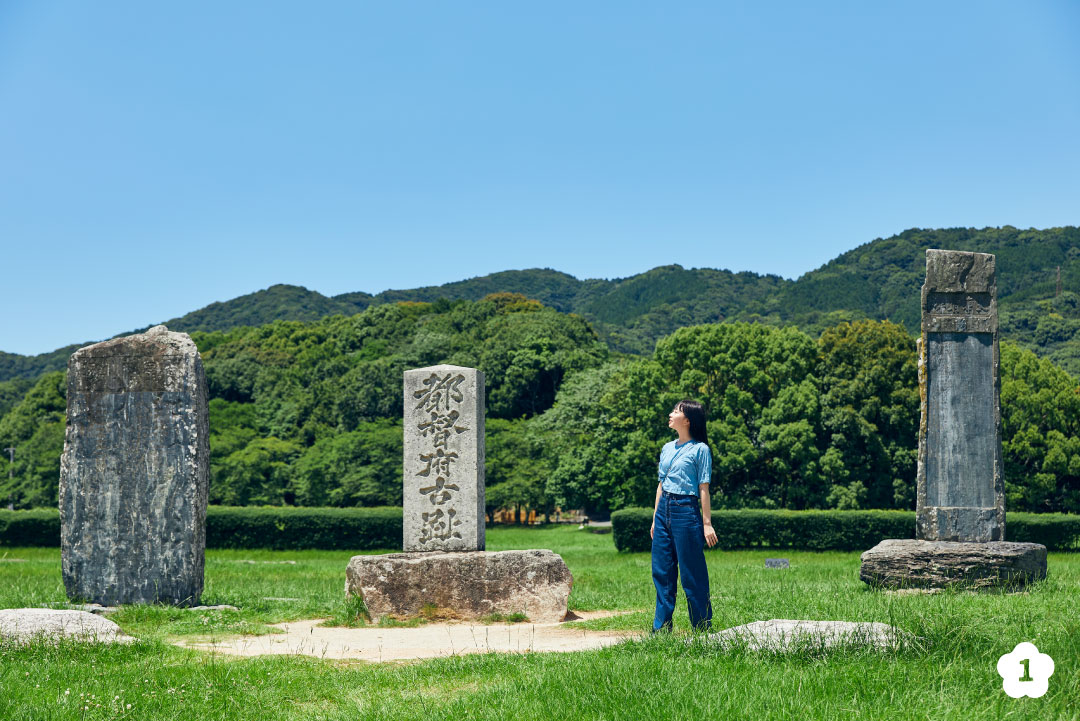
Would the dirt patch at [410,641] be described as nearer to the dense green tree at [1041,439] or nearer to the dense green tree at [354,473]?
the dense green tree at [1041,439]

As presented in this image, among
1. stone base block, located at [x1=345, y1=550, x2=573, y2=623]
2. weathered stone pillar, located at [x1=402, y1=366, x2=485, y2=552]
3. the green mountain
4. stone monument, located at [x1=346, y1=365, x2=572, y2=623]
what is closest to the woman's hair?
stone base block, located at [x1=345, y1=550, x2=573, y2=623]

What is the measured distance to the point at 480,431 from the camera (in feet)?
33.3

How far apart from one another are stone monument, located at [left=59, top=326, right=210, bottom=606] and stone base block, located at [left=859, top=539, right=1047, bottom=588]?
7068 millimetres

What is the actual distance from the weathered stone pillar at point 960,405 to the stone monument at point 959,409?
11 mm

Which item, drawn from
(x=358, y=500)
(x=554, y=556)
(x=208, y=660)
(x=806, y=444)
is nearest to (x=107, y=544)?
(x=208, y=660)

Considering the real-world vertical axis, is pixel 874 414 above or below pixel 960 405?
below

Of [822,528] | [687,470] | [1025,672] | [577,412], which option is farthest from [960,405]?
[577,412]

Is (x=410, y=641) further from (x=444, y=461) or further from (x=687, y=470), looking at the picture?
(x=687, y=470)

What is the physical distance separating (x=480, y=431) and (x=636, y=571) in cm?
735

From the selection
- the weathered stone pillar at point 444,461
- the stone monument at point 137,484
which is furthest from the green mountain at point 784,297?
the stone monument at point 137,484

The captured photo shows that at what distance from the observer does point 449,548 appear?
9938 millimetres

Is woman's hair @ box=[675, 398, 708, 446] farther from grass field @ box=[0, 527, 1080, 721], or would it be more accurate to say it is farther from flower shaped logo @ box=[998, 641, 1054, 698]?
flower shaped logo @ box=[998, 641, 1054, 698]

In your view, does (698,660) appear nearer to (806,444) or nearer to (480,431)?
(480,431)

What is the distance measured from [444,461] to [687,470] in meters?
3.82
